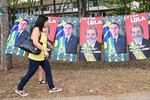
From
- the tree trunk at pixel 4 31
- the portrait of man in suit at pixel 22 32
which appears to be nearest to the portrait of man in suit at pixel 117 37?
the portrait of man in suit at pixel 22 32

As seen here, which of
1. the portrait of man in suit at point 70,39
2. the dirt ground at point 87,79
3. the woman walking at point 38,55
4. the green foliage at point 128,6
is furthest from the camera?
the green foliage at point 128,6

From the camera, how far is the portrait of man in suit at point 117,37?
1032 cm

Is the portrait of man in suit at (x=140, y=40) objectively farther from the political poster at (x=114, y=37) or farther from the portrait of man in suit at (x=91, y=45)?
the portrait of man in suit at (x=91, y=45)

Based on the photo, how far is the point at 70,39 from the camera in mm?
10461

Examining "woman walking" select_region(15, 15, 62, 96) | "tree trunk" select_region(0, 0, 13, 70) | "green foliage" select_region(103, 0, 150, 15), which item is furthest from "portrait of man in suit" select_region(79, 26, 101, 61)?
"green foliage" select_region(103, 0, 150, 15)

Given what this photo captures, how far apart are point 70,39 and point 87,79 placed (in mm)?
1568

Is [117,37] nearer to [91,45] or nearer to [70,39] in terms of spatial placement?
[91,45]

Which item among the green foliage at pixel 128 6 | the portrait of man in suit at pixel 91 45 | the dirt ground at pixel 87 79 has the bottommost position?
the dirt ground at pixel 87 79

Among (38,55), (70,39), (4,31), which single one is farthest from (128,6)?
(38,55)

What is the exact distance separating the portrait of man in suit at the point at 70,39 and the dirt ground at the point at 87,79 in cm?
61

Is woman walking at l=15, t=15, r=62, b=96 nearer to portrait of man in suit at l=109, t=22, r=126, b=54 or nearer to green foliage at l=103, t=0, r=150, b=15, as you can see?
portrait of man in suit at l=109, t=22, r=126, b=54

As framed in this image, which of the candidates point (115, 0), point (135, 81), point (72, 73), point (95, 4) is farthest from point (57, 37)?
point (95, 4)

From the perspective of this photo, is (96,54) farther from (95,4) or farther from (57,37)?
(95,4)

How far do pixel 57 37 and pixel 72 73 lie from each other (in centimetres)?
110
